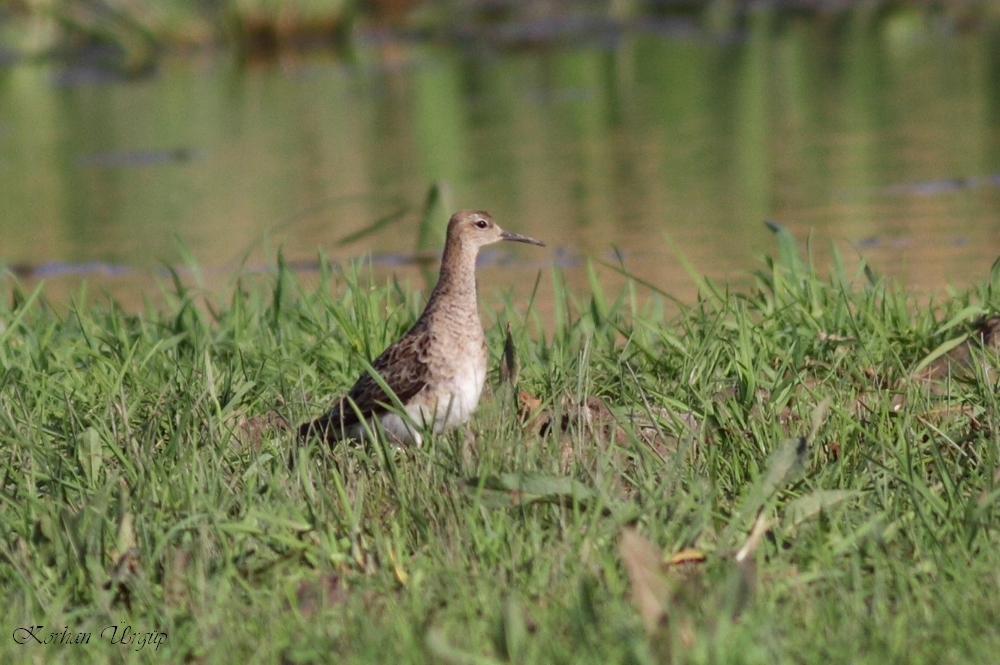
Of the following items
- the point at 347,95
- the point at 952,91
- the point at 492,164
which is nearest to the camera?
the point at 492,164

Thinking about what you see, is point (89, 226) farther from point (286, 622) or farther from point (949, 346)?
point (286, 622)

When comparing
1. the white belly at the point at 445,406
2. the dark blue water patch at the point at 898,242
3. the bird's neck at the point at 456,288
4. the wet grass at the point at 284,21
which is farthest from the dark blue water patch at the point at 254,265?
the wet grass at the point at 284,21

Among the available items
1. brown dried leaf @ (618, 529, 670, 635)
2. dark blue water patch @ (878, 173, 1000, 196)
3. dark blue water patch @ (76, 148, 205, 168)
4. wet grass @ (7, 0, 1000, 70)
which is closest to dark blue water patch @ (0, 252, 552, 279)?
dark blue water patch @ (878, 173, 1000, 196)

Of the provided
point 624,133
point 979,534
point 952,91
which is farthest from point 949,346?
point 952,91

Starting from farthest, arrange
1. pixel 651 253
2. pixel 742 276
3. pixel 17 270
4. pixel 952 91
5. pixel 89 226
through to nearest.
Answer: pixel 952 91
pixel 89 226
pixel 17 270
pixel 651 253
pixel 742 276

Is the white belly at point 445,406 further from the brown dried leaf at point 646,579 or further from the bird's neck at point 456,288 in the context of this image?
the brown dried leaf at point 646,579

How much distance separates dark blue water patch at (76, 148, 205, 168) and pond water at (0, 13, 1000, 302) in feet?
0.19

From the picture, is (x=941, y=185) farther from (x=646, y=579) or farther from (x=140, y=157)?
(x=646, y=579)

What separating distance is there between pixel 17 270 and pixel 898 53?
11.9 m

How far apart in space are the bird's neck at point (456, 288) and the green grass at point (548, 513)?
285 mm

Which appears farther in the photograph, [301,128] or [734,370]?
[301,128]

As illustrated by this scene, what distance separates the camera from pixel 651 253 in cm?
848

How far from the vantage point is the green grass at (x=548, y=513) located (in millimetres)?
3221
